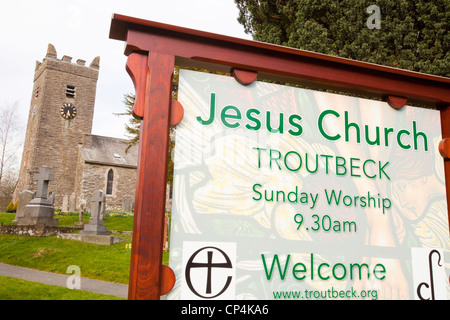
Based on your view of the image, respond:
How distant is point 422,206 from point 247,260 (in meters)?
1.16

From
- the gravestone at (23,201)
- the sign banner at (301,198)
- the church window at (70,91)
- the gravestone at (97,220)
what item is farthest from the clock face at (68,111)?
the sign banner at (301,198)

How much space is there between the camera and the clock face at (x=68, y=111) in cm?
2984

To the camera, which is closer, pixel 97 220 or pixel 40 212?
pixel 40 212

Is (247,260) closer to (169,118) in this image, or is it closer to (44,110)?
(169,118)

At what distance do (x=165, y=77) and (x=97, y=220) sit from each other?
11.4 m

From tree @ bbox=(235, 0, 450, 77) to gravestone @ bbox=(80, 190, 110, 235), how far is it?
26.7 ft

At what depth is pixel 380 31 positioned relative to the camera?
698cm

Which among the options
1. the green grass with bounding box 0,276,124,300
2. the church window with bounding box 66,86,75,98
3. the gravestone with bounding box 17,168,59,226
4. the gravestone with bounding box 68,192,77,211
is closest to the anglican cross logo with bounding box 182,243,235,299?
the green grass with bounding box 0,276,124,300

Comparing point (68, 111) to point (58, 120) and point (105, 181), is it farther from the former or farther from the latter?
point (105, 181)

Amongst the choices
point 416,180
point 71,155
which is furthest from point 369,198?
point 71,155

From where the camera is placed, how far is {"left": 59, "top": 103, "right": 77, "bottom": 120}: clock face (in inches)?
1175

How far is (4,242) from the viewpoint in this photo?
9.90 metres

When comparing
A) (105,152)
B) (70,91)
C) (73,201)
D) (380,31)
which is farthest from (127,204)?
(380,31)

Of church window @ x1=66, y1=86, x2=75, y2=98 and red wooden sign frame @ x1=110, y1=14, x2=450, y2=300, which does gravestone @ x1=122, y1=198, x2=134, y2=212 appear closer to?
church window @ x1=66, y1=86, x2=75, y2=98
